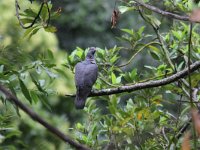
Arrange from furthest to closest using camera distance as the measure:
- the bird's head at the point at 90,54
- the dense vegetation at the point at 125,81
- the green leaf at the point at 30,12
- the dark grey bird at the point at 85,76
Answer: the bird's head at the point at 90,54 < the dark grey bird at the point at 85,76 < the green leaf at the point at 30,12 < the dense vegetation at the point at 125,81

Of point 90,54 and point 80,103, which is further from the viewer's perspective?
point 90,54

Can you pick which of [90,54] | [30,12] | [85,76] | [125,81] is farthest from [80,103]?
[30,12]

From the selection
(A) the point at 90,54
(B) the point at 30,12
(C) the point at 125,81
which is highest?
(B) the point at 30,12

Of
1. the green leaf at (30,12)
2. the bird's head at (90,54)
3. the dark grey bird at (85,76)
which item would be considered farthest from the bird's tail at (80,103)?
the green leaf at (30,12)

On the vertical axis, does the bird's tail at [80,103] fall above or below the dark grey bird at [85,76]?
below

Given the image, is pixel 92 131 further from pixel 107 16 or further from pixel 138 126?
pixel 107 16

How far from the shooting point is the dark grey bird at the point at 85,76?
2.94 m

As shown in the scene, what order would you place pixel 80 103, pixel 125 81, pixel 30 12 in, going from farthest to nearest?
pixel 125 81 → pixel 80 103 → pixel 30 12

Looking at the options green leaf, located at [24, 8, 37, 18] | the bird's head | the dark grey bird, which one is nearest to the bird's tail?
the dark grey bird

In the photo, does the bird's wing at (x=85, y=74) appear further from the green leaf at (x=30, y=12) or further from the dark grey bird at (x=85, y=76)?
the green leaf at (x=30, y=12)

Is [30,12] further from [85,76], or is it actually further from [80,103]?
[85,76]

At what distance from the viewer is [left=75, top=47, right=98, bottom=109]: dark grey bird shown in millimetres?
2943

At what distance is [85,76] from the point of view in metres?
3.26

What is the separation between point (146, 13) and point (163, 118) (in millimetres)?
569
